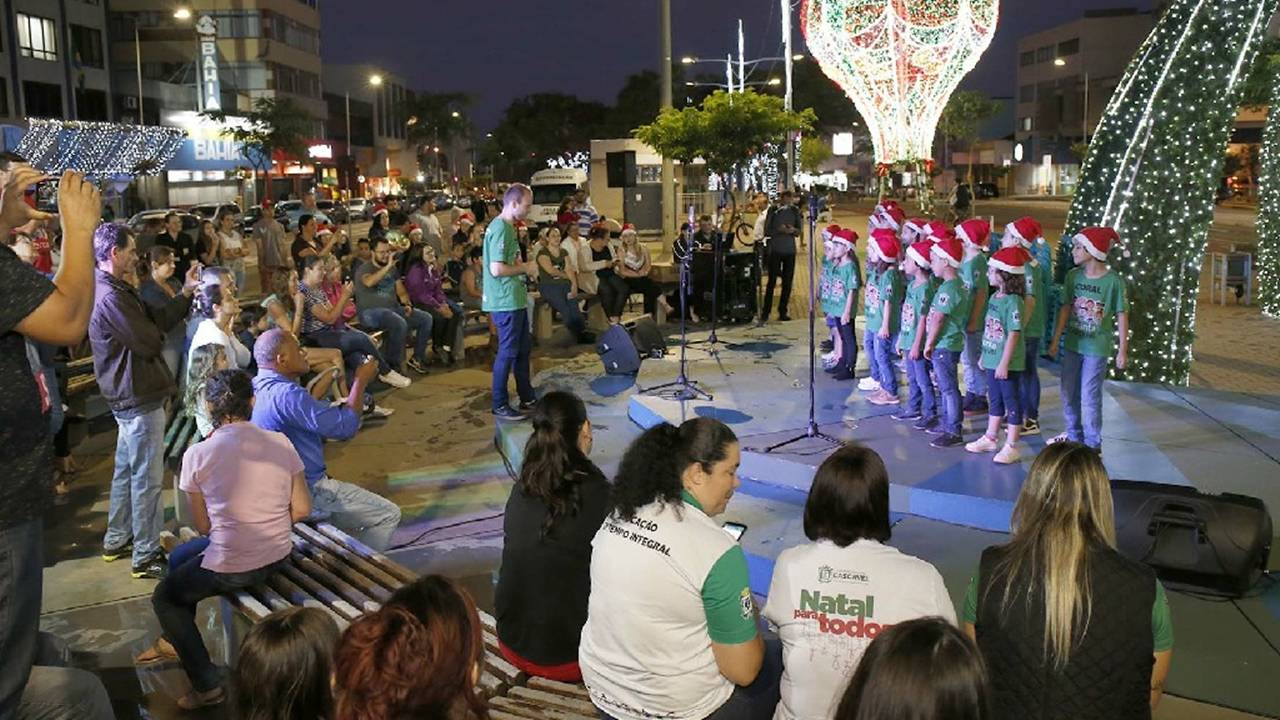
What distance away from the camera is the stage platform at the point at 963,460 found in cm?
545

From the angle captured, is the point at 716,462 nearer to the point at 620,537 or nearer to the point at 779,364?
the point at 620,537

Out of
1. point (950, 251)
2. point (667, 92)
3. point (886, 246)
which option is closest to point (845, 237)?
point (886, 246)

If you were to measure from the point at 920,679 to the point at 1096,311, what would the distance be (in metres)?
6.49

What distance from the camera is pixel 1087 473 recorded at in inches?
131

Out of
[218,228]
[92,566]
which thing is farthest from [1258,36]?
[218,228]

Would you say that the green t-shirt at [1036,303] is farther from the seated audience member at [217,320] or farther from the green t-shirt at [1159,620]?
the seated audience member at [217,320]

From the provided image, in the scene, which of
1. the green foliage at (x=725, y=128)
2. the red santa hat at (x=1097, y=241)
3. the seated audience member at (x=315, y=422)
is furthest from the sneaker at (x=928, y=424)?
the green foliage at (x=725, y=128)

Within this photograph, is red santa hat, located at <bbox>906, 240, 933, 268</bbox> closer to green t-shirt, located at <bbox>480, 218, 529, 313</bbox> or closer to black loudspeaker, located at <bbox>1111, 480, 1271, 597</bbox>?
black loudspeaker, located at <bbox>1111, 480, 1271, 597</bbox>

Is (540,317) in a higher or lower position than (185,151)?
lower

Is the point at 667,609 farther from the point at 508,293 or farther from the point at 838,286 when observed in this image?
the point at 838,286

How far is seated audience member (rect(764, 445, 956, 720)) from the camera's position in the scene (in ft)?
10.6

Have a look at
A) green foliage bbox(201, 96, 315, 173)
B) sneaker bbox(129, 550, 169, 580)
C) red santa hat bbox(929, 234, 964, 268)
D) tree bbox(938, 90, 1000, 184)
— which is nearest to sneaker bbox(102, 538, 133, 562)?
sneaker bbox(129, 550, 169, 580)

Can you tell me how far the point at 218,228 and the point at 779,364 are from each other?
938cm

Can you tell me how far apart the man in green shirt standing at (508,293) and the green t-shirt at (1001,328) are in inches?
149
